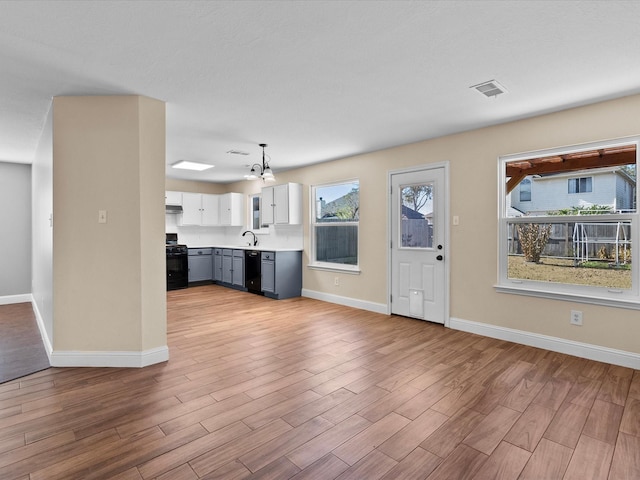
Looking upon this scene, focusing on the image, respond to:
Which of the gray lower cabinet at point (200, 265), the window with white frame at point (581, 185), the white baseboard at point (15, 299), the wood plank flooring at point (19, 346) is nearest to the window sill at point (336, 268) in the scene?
the gray lower cabinet at point (200, 265)

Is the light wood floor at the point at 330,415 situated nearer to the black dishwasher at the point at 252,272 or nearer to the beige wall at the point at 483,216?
the beige wall at the point at 483,216

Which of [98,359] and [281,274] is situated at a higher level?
[281,274]

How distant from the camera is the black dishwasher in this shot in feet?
21.0

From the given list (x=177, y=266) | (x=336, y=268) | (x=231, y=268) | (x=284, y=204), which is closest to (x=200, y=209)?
(x=177, y=266)

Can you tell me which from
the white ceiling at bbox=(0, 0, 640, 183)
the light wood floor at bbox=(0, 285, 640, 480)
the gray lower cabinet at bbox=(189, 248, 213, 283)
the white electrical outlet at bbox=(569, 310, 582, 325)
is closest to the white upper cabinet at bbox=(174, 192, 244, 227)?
the gray lower cabinet at bbox=(189, 248, 213, 283)

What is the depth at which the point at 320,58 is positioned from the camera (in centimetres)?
238

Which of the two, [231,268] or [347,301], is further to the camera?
[231,268]

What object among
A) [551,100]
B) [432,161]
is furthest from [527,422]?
[432,161]

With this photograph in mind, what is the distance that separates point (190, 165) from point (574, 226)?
5.48 meters

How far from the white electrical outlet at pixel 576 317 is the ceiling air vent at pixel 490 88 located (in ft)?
7.25

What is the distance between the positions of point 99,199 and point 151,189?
0.43 m

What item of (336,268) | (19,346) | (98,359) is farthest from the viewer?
(336,268)

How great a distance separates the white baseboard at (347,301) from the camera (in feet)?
16.6

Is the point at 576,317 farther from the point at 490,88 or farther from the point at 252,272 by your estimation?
the point at 252,272
